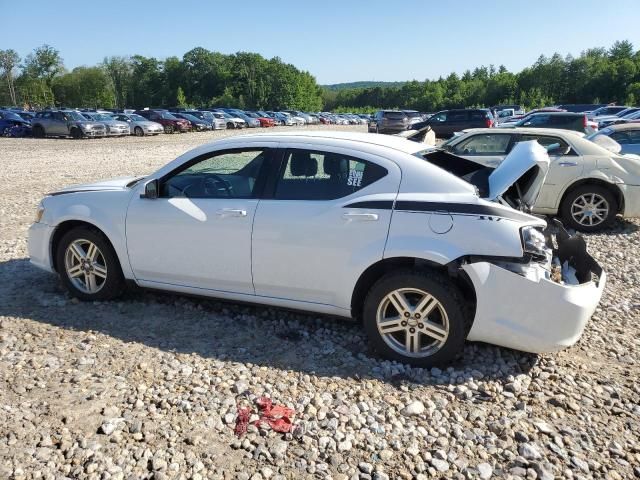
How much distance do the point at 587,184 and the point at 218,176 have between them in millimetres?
5873

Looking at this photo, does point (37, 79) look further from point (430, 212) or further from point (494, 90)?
point (430, 212)

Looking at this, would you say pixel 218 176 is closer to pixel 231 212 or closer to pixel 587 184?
pixel 231 212

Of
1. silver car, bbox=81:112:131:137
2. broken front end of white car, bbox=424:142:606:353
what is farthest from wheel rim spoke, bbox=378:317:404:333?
silver car, bbox=81:112:131:137

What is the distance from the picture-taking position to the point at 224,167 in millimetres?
4375

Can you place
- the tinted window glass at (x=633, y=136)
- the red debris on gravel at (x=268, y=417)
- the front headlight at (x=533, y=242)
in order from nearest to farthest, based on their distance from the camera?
the red debris on gravel at (x=268, y=417)
the front headlight at (x=533, y=242)
the tinted window glass at (x=633, y=136)

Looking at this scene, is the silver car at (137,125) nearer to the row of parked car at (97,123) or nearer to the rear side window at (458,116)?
the row of parked car at (97,123)

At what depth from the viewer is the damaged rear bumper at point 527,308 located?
3.30 metres

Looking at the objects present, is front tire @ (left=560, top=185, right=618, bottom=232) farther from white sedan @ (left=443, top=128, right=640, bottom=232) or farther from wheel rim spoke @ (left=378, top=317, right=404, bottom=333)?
wheel rim spoke @ (left=378, top=317, right=404, bottom=333)

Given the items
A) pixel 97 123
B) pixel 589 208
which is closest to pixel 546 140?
pixel 589 208

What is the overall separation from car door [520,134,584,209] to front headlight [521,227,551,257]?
4629mm

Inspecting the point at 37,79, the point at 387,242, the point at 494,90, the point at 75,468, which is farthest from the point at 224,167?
the point at 494,90

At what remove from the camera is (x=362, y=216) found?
11.8ft

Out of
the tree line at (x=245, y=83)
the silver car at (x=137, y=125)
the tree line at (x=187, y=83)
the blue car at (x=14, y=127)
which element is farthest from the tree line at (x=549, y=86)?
the blue car at (x=14, y=127)

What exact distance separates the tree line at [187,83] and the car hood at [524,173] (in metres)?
109
